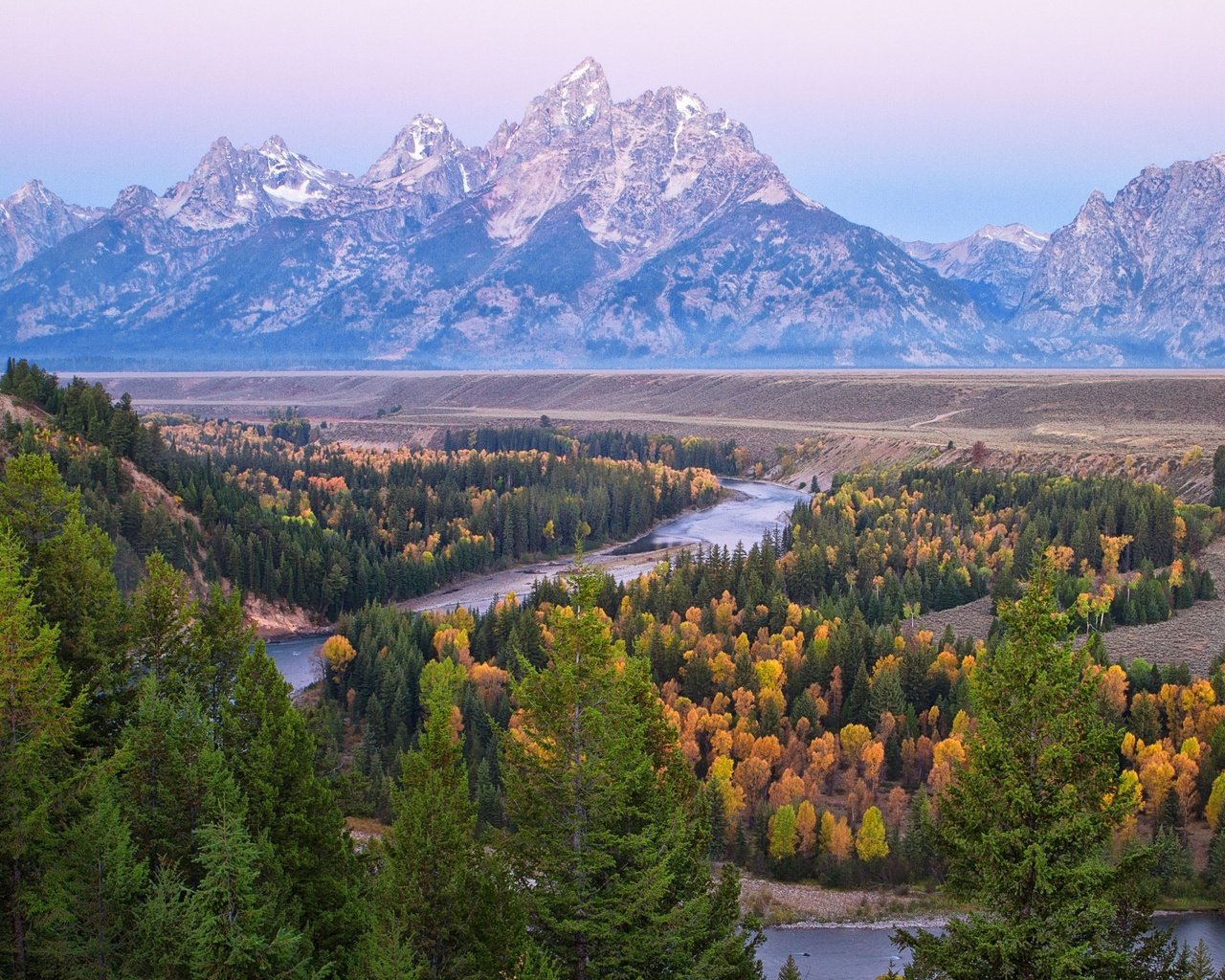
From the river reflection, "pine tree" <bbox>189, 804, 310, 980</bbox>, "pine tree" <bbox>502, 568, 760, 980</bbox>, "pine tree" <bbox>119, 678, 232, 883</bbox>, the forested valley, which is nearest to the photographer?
the forested valley

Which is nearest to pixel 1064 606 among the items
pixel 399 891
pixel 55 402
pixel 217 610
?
pixel 217 610

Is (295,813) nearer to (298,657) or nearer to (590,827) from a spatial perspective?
(590,827)

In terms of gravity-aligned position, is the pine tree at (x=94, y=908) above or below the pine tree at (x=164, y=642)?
below

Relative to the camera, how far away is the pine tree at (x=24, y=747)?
2551 centimetres

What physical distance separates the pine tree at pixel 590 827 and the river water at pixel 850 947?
27386 mm

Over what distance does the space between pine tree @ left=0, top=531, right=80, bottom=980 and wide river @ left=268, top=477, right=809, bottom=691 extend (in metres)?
58.5


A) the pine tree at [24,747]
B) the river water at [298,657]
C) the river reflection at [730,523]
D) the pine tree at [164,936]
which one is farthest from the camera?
the river reflection at [730,523]

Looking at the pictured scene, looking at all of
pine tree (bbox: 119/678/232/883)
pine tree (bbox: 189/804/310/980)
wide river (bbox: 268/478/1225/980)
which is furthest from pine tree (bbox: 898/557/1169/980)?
wide river (bbox: 268/478/1225/980)

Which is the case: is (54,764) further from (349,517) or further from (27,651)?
(349,517)

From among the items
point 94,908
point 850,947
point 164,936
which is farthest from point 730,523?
point 164,936

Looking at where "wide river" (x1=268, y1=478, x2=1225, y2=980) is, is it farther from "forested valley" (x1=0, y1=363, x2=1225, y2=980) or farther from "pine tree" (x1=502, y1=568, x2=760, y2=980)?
"pine tree" (x1=502, y1=568, x2=760, y2=980)

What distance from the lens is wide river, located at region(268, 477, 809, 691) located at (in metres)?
104

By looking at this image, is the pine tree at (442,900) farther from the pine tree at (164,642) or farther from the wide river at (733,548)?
the wide river at (733,548)

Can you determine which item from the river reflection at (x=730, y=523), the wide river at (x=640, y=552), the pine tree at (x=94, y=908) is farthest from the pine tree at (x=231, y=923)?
the river reflection at (x=730, y=523)
